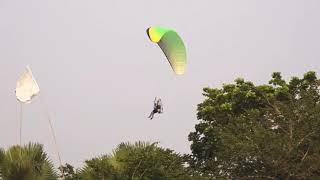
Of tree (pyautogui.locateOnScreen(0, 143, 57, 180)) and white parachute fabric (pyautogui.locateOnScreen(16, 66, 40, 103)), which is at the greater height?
white parachute fabric (pyautogui.locateOnScreen(16, 66, 40, 103))

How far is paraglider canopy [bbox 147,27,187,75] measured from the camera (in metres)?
23.6

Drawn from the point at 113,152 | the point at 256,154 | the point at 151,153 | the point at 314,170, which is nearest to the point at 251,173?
the point at 256,154

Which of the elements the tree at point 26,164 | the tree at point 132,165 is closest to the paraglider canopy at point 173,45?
the tree at point 132,165

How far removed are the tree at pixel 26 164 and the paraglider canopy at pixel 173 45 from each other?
10.2 m

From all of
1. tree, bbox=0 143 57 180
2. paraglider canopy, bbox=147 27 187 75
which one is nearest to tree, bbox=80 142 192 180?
tree, bbox=0 143 57 180

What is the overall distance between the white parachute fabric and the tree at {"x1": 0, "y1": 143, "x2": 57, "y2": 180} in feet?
15.4

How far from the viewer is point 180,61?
78.0ft

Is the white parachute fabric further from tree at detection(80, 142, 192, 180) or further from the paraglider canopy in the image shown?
the paraglider canopy

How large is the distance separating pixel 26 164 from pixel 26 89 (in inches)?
230

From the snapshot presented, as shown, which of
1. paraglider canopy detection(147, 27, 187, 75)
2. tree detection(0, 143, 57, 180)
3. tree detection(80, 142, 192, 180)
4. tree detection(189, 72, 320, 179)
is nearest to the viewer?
tree detection(0, 143, 57, 180)

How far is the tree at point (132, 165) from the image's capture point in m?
16.4

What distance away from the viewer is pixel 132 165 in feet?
55.9

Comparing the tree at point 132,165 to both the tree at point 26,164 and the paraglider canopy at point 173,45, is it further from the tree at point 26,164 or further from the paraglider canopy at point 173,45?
the paraglider canopy at point 173,45

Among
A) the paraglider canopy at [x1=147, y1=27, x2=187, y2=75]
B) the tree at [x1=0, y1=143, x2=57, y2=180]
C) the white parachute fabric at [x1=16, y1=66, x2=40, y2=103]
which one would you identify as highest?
the paraglider canopy at [x1=147, y1=27, x2=187, y2=75]
